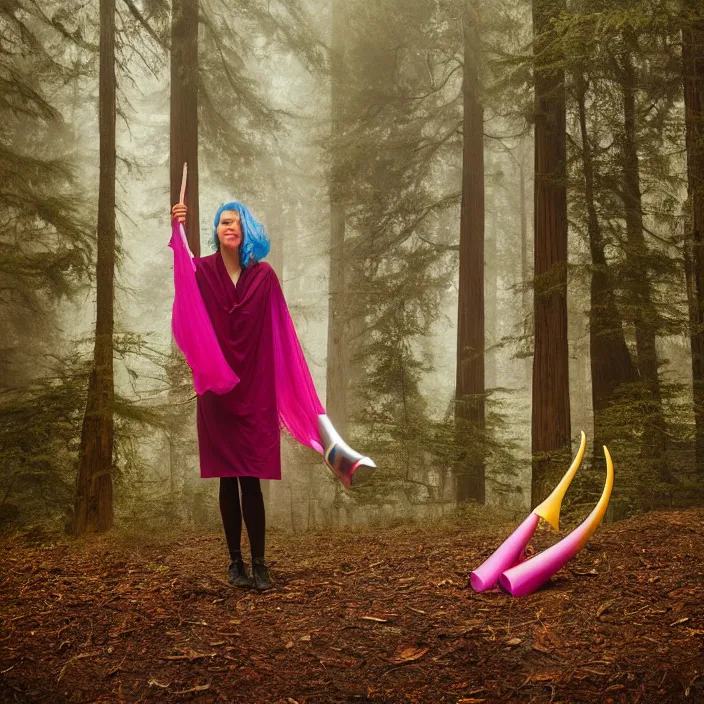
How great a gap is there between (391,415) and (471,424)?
1324mm

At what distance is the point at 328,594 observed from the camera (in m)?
5.00

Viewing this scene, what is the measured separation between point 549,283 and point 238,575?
4.87 m

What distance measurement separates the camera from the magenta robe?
518 cm

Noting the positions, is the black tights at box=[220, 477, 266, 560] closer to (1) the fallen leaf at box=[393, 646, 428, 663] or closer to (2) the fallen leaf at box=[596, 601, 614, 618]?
(1) the fallen leaf at box=[393, 646, 428, 663]

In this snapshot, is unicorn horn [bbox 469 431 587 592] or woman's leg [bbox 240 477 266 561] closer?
unicorn horn [bbox 469 431 587 592]

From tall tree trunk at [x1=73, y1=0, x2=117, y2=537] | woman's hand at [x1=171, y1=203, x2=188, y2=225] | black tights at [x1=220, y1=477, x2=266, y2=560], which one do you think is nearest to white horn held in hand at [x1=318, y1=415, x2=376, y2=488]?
black tights at [x1=220, y1=477, x2=266, y2=560]

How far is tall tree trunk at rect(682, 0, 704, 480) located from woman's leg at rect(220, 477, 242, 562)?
5.39 meters

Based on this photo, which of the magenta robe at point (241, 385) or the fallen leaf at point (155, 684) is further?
the magenta robe at point (241, 385)

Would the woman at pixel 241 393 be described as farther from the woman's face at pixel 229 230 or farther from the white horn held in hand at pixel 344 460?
the white horn held in hand at pixel 344 460

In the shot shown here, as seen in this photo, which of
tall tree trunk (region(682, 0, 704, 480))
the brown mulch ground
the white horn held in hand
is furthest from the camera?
tall tree trunk (region(682, 0, 704, 480))

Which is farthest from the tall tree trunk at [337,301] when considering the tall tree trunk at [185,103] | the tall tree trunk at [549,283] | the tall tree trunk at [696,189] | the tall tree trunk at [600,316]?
the tall tree trunk at [696,189]

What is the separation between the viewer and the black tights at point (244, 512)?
17.3ft

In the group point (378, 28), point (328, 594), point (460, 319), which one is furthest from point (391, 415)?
point (378, 28)

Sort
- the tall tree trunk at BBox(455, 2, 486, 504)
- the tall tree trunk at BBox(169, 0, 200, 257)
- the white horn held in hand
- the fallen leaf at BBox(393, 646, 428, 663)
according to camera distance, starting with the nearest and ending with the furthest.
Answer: the fallen leaf at BBox(393, 646, 428, 663), the white horn held in hand, the tall tree trunk at BBox(169, 0, 200, 257), the tall tree trunk at BBox(455, 2, 486, 504)
